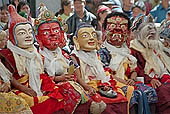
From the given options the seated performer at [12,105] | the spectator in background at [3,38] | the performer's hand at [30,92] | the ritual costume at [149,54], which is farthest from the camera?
the ritual costume at [149,54]

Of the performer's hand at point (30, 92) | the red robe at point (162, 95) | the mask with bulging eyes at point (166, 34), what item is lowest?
the red robe at point (162, 95)

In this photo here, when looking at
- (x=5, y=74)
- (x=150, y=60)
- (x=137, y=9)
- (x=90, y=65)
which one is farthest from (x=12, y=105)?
(x=137, y=9)

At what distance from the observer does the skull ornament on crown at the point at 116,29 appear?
6.13m

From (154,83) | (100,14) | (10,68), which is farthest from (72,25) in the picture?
(10,68)

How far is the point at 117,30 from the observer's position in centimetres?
614

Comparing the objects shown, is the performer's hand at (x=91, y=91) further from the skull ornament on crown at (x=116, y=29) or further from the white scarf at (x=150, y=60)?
the white scarf at (x=150, y=60)

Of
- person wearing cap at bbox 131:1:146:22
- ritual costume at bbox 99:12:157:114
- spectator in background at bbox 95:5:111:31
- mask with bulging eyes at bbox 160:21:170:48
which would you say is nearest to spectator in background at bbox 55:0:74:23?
spectator in background at bbox 95:5:111:31

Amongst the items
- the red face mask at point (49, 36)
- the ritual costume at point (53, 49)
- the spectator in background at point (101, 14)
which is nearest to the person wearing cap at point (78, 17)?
the spectator in background at point (101, 14)

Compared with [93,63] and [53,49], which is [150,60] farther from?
[53,49]

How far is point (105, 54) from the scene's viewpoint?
6141 mm

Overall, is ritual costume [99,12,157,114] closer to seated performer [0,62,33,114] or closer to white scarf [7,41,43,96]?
white scarf [7,41,43,96]

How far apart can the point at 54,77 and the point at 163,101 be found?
1.45m

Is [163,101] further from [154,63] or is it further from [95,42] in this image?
[95,42]

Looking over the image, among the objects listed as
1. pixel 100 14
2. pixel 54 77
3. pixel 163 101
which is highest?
pixel 100 14
